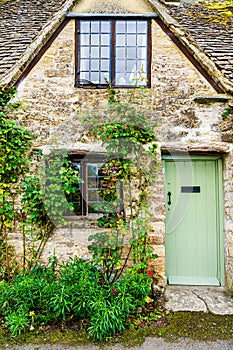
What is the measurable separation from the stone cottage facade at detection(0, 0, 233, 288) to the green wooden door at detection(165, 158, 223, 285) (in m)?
0.02

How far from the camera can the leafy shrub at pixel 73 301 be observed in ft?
12.3

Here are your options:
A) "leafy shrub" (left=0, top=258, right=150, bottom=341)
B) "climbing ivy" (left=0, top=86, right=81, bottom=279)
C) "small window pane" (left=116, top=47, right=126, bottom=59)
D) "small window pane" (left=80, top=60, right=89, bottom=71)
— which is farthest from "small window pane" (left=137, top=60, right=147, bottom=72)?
"leafy shrub" (left=0, top=258, right=150, bottom=341)

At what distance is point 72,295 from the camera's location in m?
3.90

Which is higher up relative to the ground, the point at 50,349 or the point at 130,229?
the point at 130,229

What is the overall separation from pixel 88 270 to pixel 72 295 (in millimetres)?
536

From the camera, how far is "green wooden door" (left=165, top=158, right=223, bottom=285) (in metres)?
5.29

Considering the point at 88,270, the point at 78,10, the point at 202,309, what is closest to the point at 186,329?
the point at 202,309

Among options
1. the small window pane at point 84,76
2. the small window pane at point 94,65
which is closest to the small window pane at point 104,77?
the small window pane at point 94,65

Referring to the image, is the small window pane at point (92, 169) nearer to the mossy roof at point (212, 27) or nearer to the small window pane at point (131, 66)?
the small window pane at point (131, 66)

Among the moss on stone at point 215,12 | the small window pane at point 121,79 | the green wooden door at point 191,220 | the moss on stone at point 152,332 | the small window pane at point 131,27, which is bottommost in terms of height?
the moss on stone at point 152,332

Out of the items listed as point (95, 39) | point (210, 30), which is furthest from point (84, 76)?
point (210, 30)

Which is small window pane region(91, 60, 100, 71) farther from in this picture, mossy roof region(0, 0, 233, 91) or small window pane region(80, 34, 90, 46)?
mossy roof region(0, 0, 233, 91)

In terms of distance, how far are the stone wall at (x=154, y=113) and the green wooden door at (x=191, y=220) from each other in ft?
1.04

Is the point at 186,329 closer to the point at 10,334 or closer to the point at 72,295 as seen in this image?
the point at 72,295
